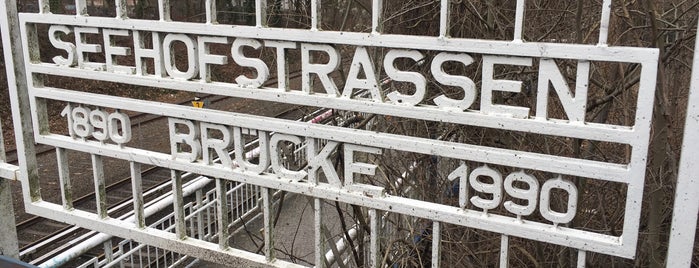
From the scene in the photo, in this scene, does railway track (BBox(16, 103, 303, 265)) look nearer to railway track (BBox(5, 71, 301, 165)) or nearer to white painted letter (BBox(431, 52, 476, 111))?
railway track (BBox(5, 71, 301, 165))

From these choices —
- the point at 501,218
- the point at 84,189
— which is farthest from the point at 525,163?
the point at 84,189

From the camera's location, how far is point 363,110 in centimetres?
218

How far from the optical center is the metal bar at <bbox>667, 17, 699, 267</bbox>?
1732 millimetres

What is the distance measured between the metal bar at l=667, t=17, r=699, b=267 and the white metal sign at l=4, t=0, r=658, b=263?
11 centimetres

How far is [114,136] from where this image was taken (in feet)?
8.95

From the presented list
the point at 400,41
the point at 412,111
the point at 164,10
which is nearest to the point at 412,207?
the point at 412,111

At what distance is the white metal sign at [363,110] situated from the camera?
1860 mm

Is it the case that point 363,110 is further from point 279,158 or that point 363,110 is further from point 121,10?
point 121,10

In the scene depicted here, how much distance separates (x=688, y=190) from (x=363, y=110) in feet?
3.38

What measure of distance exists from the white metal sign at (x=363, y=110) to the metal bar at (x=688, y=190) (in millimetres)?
105

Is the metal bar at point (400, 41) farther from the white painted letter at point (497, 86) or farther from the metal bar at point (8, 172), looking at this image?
the metal bar at point (8, 172)

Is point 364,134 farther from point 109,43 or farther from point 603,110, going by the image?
point 603,110

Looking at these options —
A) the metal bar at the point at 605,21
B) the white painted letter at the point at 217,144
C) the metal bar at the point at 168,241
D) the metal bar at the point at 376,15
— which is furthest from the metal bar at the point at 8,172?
the metal bar at the point at 605,21

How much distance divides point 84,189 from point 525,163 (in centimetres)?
952
